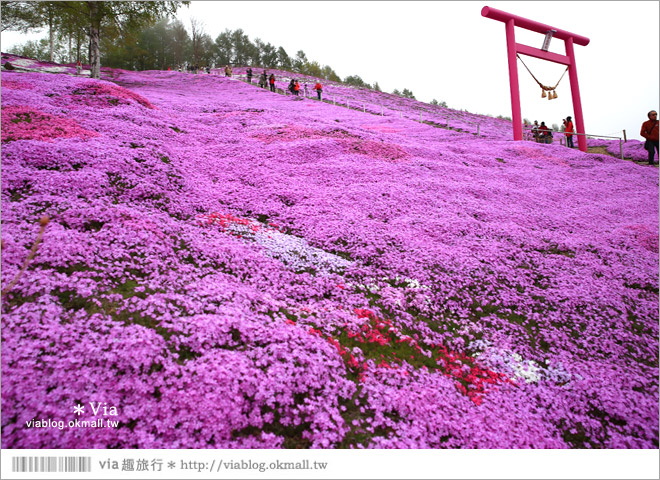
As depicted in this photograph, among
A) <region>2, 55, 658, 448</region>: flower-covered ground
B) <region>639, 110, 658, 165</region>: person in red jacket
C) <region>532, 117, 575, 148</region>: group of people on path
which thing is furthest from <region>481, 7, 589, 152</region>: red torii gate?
<region>2, 55, 658, 448</region>: flower-covered ground

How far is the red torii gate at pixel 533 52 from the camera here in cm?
2166

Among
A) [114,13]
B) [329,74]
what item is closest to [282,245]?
[114,13]

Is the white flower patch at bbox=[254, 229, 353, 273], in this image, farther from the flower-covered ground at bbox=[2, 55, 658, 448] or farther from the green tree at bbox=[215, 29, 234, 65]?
the green tree at bbox=[215, 29, 234, 65]

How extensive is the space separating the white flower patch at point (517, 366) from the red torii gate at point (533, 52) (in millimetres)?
20537

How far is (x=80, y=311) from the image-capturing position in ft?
15.4

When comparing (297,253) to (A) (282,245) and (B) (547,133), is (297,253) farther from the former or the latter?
(B) (547,133)

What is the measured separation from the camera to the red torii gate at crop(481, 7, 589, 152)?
2166 cm

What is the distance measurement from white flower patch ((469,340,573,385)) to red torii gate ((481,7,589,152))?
2054 cm

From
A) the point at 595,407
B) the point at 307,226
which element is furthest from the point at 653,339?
the point at 307,226

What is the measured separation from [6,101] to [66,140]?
14.7 feet

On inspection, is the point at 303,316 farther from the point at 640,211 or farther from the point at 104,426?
the point at 640,211

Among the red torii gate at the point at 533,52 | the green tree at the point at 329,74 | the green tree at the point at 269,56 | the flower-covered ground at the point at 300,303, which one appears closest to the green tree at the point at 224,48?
the green tree at the point at 269,56

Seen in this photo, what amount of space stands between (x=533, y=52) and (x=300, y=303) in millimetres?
24807

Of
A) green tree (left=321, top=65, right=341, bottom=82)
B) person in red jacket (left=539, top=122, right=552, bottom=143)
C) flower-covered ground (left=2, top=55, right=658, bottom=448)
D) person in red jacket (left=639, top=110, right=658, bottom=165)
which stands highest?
green tree (left=321, top=65, right=341, bottom=82)
